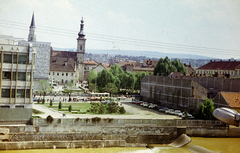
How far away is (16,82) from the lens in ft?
116

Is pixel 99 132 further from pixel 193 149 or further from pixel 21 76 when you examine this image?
pixel 21 76

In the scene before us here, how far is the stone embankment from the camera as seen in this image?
1253 inches

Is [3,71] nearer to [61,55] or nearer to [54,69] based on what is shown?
[54,69]

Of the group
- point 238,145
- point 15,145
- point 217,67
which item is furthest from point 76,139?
point 217,67

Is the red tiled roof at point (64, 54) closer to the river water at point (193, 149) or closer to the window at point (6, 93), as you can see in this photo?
the window at point (6, 93)

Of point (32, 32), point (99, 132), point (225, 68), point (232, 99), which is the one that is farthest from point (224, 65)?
point (99, 132)

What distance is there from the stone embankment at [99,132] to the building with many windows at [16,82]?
8.61 feet

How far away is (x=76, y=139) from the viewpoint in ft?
111

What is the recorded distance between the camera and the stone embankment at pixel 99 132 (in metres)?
31.8

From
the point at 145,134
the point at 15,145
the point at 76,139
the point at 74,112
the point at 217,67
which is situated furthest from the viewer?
the point at 217,67

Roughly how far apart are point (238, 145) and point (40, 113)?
82.7 feet

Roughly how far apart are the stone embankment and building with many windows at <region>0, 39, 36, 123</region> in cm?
262

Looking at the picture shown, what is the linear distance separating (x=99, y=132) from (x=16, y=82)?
10.6m

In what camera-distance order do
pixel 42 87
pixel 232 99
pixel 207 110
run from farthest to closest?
1. pixel 42 87
2. pixel 232 99
3. pixel 207 110
